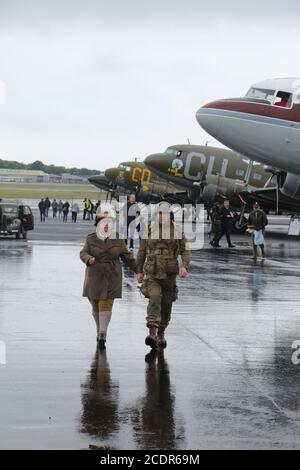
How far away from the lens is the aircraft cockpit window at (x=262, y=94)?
97.6 feet

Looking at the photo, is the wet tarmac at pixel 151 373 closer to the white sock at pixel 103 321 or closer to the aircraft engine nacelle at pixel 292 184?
the white sock at pixel 103 321

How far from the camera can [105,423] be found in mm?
8109

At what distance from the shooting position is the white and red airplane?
95.1 ft

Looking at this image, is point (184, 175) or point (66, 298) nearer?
point (66, 298)

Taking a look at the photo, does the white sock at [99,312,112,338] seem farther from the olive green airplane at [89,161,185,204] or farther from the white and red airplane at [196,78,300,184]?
the olive green airplane at [89,161,185,204]

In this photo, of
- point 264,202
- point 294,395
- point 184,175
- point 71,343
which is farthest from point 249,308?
point 184,175

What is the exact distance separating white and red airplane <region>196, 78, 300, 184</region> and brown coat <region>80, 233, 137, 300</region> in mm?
16869

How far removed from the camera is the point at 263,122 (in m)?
29.2

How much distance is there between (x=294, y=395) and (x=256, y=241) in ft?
63.7

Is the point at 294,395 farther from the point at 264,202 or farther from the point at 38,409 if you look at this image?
the point at 264,202

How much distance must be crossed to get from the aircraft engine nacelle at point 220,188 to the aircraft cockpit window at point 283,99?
599 inches

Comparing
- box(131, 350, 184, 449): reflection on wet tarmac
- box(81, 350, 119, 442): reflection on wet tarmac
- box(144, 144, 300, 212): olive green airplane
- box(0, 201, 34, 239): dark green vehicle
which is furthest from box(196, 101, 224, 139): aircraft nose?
box(131, 350, 184, 449): reflection on wet tarmac

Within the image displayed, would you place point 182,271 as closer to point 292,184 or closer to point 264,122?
point 264,122

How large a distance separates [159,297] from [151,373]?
188cm
